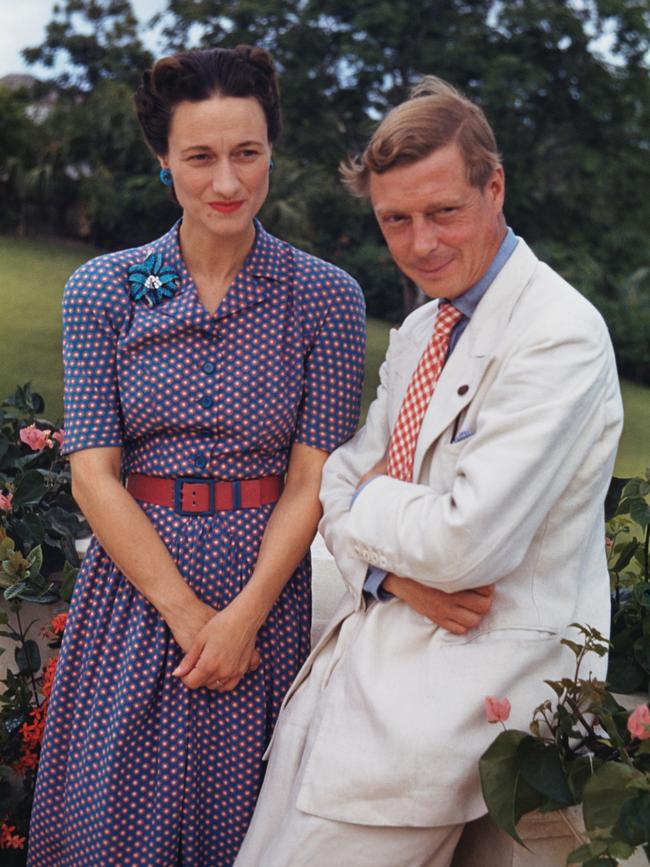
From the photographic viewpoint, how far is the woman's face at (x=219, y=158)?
196cm

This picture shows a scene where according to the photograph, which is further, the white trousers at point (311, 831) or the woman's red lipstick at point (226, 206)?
the woman's red lipstick at point (226, 206)

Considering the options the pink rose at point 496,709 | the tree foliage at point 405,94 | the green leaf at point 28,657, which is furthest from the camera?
the tree foliage at point 405,94

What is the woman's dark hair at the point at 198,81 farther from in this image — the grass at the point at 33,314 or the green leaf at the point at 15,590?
the grass at the point at 33,314

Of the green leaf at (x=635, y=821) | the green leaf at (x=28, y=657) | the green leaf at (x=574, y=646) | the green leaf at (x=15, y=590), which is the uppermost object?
the green leaf at (x=574, y=646)

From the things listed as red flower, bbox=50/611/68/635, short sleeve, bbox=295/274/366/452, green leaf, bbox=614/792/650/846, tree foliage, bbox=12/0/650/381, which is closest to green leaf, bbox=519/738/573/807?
green leaf, bbox=614/792/650/846

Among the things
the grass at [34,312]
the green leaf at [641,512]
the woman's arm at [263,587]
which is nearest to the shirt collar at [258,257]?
the woman's arm at [263,587]

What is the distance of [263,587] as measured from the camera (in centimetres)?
203

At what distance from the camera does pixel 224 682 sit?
81.4 inches

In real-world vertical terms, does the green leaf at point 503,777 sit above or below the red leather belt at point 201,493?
below

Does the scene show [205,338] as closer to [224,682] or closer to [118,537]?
[118,537]

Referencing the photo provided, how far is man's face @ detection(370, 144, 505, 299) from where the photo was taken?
68.1 inches

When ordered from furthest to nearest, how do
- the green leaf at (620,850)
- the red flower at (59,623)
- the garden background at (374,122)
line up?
the garden background at (374,122)
the red flower at (59,623)
the green leaf at (620,850)

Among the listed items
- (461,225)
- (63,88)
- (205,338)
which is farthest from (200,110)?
(63,88)

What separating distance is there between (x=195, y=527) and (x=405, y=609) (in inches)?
18.7
